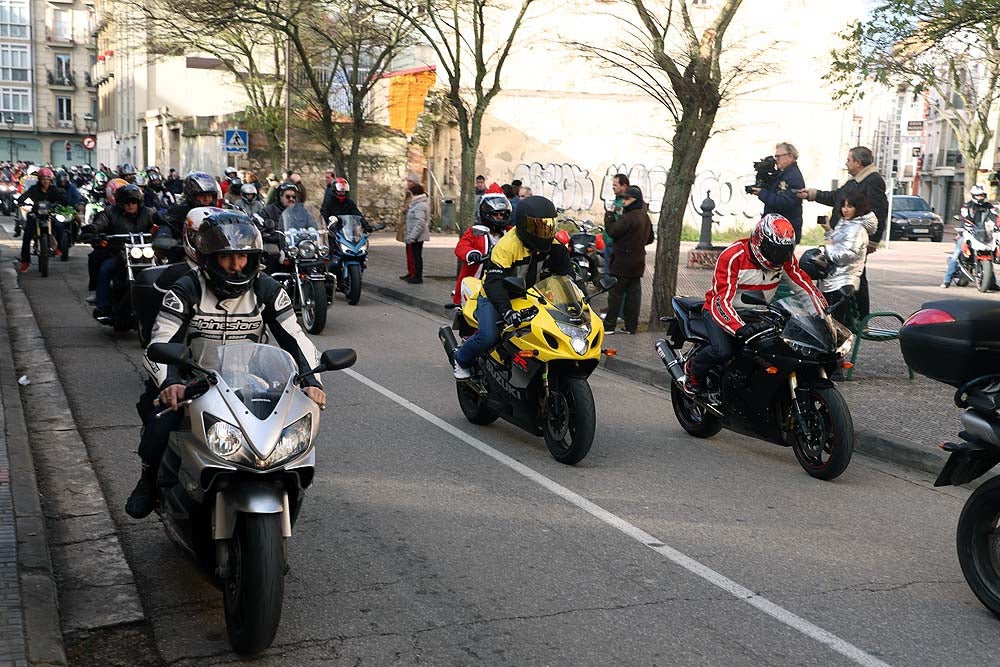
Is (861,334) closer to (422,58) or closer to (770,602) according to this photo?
(770,602)

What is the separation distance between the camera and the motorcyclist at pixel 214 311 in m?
5.05

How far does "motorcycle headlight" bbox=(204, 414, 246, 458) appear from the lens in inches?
169

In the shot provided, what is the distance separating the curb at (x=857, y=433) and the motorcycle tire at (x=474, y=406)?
8.05ft

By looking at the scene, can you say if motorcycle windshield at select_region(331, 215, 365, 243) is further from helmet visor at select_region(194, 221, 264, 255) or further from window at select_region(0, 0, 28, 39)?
window at select_region(0, 0, 28, 39)

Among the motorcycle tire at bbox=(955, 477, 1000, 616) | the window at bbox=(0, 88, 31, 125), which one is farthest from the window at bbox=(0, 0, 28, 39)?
the motorcycle tire at bbox=(955, 477, 1000, 616)

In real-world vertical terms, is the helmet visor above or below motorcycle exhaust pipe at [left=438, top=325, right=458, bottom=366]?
above

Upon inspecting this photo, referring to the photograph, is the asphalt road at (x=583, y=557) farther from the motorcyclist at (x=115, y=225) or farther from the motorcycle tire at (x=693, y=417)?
the motorcyclist at (x=115, y=225)

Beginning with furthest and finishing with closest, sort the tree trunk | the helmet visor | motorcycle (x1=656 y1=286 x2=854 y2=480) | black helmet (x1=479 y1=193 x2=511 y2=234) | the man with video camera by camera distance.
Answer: the tree trunk → black helmet (x1=479 y1=193 x2=511 y2=234) → the man with video camera → motorcycle (x1=656 y1=286 x2=854 y2=480) → the helmet visor

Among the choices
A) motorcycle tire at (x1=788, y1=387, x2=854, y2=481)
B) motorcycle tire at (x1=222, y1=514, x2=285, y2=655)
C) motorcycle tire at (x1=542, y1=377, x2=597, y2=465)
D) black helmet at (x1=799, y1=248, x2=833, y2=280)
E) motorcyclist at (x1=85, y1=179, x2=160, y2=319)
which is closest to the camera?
motorcycle tire at (x1=222, y1=514, x2=285, y2=655)

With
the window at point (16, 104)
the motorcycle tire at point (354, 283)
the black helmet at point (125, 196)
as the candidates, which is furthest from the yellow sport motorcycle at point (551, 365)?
the window at point (16, 104)

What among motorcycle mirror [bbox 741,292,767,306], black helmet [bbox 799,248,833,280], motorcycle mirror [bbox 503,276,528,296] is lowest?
motorcycle mirror [bbox 741,292,767,306]

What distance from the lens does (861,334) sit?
1055cm

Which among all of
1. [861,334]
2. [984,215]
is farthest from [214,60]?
[861,334]

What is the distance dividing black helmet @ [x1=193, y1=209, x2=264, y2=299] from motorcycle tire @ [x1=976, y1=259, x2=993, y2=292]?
→ 59.4ft
